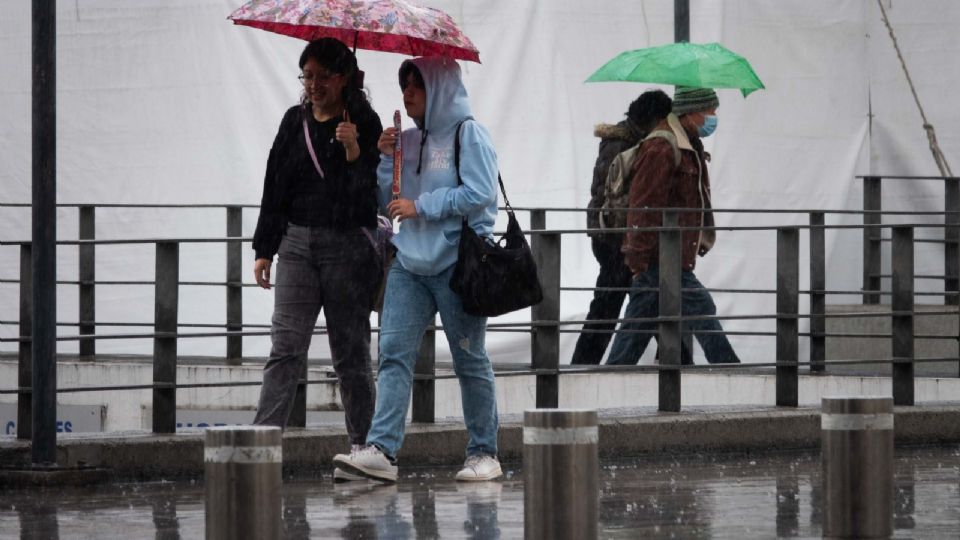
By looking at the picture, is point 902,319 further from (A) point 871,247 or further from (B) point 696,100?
(A) point 871,247

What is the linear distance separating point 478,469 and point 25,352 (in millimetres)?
2834

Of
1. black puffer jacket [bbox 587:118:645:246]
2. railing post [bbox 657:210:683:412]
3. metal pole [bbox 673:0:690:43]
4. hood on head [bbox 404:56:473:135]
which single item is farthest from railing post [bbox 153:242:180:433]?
metal pole [bbox 673:0:690:43]

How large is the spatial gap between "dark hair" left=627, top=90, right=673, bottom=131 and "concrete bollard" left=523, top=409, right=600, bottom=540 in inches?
314

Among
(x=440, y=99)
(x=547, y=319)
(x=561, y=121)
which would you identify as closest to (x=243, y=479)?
(x=440, y=99)

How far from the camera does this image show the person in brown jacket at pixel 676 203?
14.0 metres

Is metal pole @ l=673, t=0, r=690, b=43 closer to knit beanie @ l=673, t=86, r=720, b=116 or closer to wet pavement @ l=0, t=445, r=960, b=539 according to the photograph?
knit beanie @ l=673, t=86, r=720, b=116

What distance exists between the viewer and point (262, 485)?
6.13m

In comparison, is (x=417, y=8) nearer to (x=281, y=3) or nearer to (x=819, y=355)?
(x=281, y=3)

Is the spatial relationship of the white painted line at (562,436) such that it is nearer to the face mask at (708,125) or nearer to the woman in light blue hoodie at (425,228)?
the woman in light blue hoodie at (425,228)

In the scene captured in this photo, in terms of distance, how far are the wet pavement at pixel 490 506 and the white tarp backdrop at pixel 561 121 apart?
822cm

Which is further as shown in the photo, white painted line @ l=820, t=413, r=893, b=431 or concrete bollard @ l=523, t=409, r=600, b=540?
white painted line @ l=820, t=413, r=893, b=431

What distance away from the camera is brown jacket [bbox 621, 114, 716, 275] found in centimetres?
1403

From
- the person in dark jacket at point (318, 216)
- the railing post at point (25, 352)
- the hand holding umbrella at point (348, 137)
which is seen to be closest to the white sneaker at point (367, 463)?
the person in dark jacket at point (318, 216)

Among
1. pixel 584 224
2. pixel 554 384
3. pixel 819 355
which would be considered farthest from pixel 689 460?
pixel 584 224
